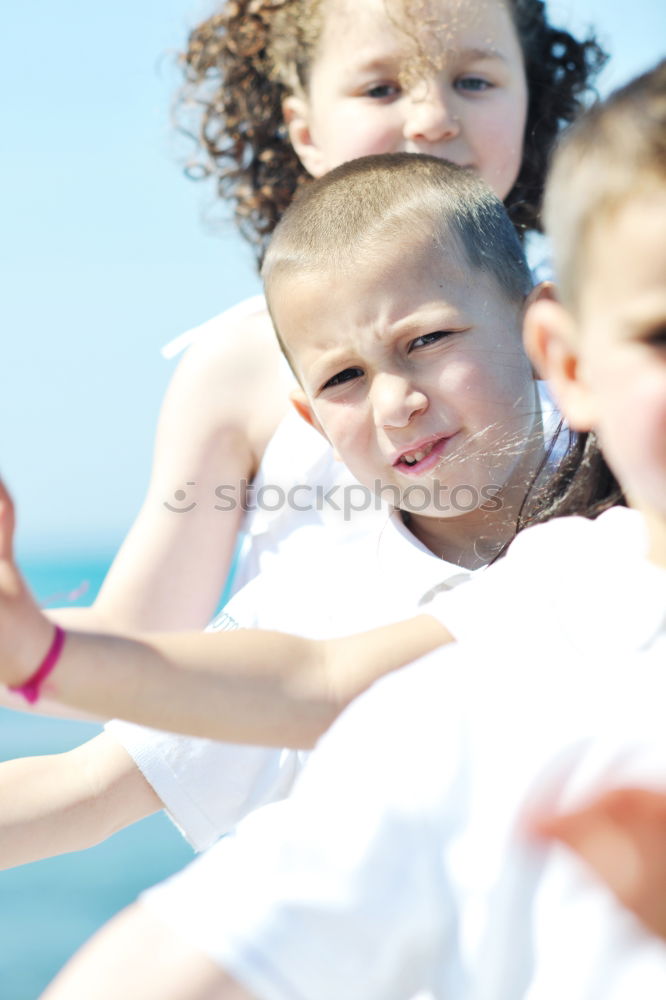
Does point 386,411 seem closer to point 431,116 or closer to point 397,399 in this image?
point 397,399

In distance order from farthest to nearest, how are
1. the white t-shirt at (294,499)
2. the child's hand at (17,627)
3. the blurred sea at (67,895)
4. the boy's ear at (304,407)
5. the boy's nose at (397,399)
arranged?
1. the blurred sea at (67,895)
2. the white t-shirt at (294,499)
3. the boy's ear at (304,407)
4. the boy's nose at (397,399)
5. the child's hand at (17,627)

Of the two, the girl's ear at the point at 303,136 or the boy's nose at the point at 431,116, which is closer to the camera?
the boy's nose at the point at 431,116

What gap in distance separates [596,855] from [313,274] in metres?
1.12

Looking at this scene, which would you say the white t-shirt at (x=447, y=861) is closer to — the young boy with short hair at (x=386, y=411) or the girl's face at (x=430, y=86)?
the young boy with short hair at (x=386, y=411)

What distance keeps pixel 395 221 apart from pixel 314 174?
1.17 m

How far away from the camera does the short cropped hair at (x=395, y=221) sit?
6.04ft

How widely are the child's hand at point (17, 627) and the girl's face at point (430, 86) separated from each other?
1689 millimetres

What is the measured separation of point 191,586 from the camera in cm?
247

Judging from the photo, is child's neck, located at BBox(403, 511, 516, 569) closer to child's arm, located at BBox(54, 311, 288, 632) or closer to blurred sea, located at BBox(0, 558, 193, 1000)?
child's arm, located at BBox(54, 311, 288, 632)

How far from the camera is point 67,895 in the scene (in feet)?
14.2

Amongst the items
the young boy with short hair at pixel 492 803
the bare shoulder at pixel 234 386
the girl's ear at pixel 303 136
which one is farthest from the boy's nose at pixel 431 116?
the young boy with short hair at pixel 492 803

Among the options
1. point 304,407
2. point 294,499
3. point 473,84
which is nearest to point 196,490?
point 294,499

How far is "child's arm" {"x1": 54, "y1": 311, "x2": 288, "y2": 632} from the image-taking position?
2426mm

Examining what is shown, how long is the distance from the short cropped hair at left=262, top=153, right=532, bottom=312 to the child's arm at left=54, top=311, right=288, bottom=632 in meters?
0.49
